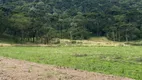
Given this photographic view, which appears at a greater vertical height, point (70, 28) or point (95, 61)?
point (95, 61)

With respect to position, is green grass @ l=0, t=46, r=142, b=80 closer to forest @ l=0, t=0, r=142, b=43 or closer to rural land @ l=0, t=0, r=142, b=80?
rural land @ l=0, t=0, r=142, b=80

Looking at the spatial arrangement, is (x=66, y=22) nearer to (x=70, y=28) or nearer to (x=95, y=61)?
(x=70, y=28)

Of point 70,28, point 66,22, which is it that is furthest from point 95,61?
point 66,22

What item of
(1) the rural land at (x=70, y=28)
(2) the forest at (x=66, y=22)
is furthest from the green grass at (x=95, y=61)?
(2) the forest at (x=66, y=22)

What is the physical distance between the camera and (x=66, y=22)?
94500mm

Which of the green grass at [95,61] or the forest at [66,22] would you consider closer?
the green grass at [95,61]

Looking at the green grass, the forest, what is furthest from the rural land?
the green grass

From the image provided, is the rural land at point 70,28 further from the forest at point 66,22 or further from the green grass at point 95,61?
the green grass at point 95,61

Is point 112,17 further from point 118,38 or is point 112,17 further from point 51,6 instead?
point 51,6

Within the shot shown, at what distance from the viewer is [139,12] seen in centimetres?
10706

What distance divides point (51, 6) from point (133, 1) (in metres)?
41.5

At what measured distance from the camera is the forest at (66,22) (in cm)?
7288

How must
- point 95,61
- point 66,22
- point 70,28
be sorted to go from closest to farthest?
point 95,61 < point 70,28 < point 66,22

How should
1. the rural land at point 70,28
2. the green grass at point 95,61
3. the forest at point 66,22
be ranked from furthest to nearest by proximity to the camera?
the forest at point 66,22 < the rural land at point 70,28 < the green grass at point 95,61
